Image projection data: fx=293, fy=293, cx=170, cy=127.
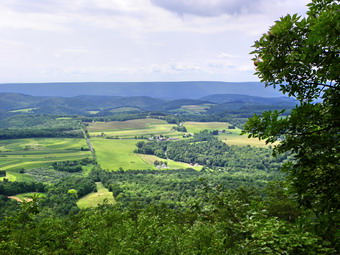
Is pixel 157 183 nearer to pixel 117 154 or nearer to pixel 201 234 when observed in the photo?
pixel 117 154

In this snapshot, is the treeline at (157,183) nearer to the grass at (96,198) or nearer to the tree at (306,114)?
the grass at (96,198)

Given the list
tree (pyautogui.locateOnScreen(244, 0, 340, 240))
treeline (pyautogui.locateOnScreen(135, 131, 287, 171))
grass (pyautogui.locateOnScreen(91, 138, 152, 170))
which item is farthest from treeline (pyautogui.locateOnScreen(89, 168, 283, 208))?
tree (pyautogui.locateOnScreen(244, 0, 340, 240))

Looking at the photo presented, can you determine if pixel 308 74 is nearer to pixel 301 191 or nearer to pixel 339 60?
pixel 339 60

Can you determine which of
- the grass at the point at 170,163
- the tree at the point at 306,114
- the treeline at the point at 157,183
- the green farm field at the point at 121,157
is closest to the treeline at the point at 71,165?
the green farm field at the point at 121,157

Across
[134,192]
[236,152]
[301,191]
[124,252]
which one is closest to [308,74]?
[301,191]

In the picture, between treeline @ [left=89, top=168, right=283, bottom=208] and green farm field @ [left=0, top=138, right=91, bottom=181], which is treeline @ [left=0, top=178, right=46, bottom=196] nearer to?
green farm field @ [left=0, top=138, right=91, bottom=181]

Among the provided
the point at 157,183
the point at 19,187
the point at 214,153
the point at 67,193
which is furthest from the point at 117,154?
the point at 67,193
